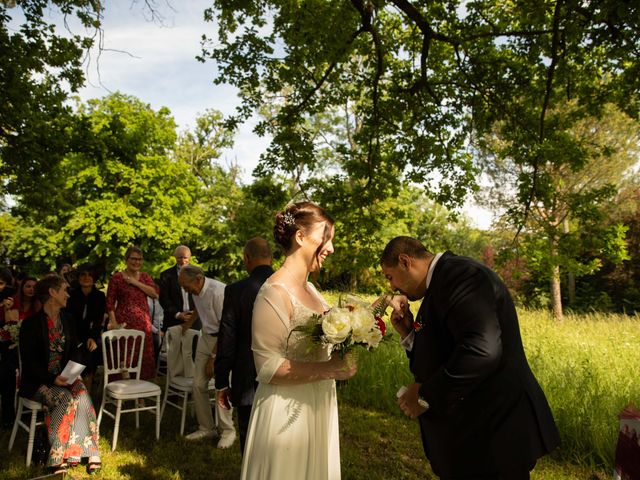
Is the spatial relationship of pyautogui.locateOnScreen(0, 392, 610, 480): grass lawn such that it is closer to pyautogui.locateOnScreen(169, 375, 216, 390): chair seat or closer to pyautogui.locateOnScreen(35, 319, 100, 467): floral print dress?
pyautogui.locateOnScreen(35, 319, 100, 467): floral print dress

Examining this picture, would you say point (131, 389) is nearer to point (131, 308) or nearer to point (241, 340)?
point (131, 308)

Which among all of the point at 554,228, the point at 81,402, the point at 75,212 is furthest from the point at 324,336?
the point at 75,212

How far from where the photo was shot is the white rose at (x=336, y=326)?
8.21ft

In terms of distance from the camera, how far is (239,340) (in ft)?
14.8

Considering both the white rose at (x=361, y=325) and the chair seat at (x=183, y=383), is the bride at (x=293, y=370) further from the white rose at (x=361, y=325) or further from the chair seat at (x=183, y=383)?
the chair seat at (x=183, y=383)

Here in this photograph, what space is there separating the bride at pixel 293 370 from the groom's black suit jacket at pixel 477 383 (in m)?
0.55

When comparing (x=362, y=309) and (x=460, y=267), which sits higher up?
(x=460, y=267)

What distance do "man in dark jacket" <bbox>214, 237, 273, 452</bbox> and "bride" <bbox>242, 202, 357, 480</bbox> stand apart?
150 cm

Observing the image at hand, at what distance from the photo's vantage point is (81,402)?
17.3 ft

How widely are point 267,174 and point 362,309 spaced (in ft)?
27.2

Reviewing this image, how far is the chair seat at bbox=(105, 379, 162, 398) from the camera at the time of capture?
5.97 m

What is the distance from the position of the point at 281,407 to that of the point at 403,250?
3.91ft

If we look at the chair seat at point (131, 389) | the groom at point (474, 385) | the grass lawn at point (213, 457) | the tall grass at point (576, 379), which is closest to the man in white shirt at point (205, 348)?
the grass lawn at point (213, 457)

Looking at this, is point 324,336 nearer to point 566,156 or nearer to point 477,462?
point 477,462
